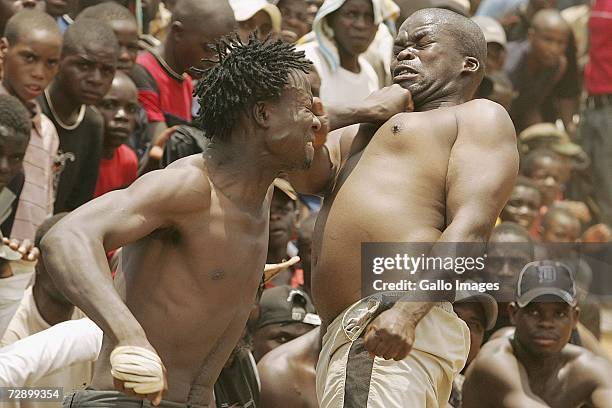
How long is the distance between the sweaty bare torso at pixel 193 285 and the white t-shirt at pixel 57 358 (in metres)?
1.18

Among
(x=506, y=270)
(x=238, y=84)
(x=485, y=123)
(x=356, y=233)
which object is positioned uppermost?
(x=238, y=84)

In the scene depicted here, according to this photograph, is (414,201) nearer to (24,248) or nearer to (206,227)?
(206,227)

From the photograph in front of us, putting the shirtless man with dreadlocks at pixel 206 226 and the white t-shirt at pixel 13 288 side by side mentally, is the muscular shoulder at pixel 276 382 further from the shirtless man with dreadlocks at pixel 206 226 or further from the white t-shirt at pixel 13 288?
the shirtless man with dreadlocks at pixel 206 226

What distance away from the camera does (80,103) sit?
25.2 ft

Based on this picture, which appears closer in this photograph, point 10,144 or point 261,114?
point 261,114

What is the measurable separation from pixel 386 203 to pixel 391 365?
58 centimetres

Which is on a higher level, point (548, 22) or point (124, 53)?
point (124, 53)

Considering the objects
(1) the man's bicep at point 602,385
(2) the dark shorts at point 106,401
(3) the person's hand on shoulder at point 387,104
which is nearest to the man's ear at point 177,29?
(1) the man's bicep at point 602,385

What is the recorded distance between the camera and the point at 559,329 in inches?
285

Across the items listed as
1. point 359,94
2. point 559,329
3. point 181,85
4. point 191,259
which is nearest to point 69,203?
point 181,85

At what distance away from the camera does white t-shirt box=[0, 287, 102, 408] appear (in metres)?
5.68

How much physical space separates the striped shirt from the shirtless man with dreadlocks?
2.35 m

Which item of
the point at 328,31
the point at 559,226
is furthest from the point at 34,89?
the point at 559,226

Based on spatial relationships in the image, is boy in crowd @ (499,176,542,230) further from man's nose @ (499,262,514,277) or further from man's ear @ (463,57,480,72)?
man's ear @ (463,57,480,72)
